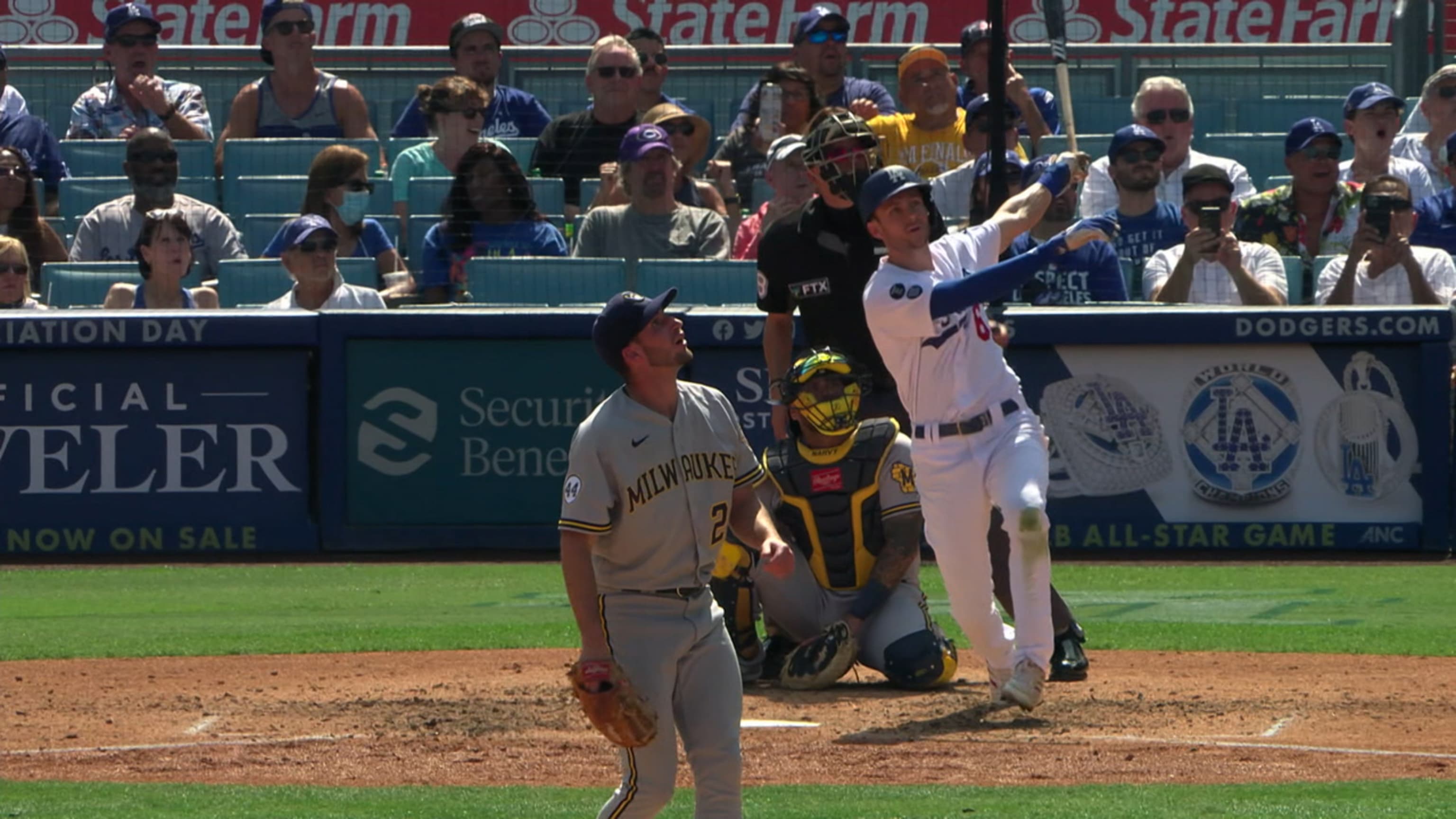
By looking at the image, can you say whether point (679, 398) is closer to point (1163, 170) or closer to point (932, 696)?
point (932, 696)

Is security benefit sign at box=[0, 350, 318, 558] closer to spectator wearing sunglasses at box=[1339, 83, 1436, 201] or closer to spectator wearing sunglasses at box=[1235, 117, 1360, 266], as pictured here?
spectator wearing sunglasses at box=[1235, 117, 1360, 266]

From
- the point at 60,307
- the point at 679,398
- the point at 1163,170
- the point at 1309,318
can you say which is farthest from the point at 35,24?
the point at 679,398

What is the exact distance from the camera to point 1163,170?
12.1 m

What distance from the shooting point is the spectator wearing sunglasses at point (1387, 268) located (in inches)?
432

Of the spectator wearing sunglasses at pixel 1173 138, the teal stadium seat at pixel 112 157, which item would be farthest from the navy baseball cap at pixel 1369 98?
the teal stadium seat at pixel 112 157

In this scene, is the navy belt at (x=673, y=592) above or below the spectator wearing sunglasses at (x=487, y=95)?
below

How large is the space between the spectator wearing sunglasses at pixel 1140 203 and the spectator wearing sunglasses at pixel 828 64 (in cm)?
184

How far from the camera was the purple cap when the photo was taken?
11359 mm

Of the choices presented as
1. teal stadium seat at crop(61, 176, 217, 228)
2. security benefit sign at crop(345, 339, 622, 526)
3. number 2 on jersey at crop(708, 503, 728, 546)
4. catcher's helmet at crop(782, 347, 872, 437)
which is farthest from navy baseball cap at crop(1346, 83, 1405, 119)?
number 2 on jersey at crop(708, 503, 728, 546)

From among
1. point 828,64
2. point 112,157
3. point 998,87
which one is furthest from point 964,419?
point 112,157

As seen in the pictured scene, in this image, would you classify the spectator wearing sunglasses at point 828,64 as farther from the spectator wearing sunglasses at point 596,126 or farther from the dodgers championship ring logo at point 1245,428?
the dodgers championship ring logo at point 1245,428

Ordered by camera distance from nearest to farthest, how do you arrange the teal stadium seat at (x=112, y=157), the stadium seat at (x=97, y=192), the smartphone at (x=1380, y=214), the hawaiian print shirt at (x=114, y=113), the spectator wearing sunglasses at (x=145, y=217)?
the smartphone at (x=1380, y=214) → the spectator wearing sunglasses at (x=145, y=217) → the stadium seat at (x=97, y=192) → the teal stadium seat at (x=112, y=157) → the hawaiian print shirt at (x=114, y=113)

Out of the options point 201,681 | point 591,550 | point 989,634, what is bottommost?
point 201,681

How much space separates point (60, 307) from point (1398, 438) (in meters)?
7.69
